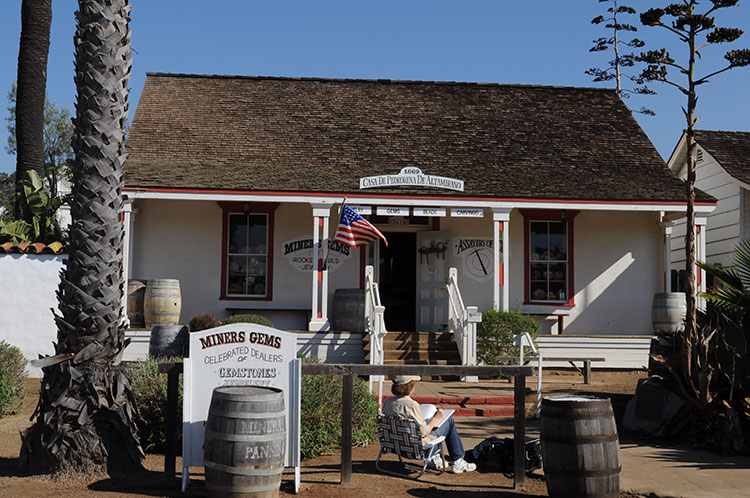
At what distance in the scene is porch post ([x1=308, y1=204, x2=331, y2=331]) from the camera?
14.8 metres

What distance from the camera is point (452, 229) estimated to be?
16734 millimetres

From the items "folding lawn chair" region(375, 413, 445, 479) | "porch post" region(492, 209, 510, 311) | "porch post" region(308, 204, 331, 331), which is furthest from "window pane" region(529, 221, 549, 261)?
"folding lawn chair" region(375, 413, 445, 479)

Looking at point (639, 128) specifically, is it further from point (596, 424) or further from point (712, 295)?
point (596, 424)

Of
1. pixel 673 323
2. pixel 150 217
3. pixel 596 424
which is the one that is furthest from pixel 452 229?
pixel 596 424

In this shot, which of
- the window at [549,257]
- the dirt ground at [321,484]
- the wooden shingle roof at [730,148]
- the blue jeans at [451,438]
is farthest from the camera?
the wooden shingle roof at [730,148]

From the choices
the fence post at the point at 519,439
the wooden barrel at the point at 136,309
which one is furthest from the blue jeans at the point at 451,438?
the wooden barrel at the point at 136,309

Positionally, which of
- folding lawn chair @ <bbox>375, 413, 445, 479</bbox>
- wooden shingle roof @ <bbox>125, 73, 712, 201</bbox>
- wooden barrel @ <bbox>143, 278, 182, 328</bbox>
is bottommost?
folding lawn chair @ <bbox>375, 413, 445, 479</bbox>

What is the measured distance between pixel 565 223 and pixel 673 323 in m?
3.10

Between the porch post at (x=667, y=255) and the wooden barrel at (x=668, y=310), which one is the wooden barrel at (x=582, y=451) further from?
the porch post at (x=667, y=255)

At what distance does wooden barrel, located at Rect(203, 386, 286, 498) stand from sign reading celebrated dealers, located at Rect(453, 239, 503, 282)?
11.3 m

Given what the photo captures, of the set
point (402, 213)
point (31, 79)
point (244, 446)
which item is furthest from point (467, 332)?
point (31, 79)

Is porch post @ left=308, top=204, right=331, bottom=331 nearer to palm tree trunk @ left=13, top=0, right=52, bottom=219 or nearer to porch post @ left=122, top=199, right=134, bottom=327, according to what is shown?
porch post @ left=122, top=199, right=134, bottom=327

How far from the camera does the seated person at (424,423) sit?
693 centimetres

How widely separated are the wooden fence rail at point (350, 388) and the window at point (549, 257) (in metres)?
10.2
